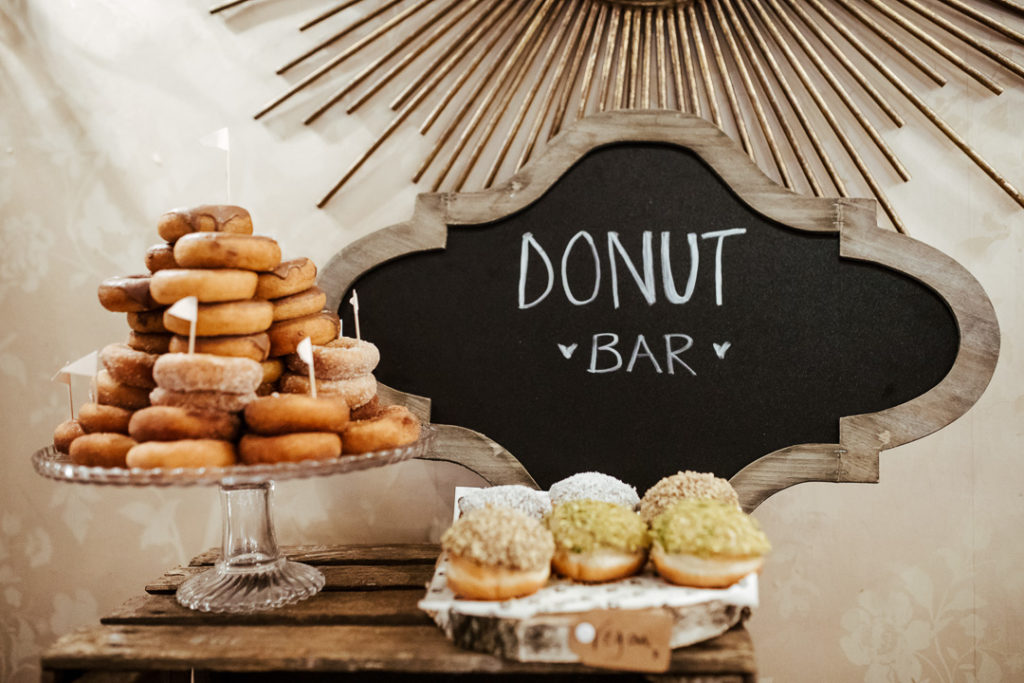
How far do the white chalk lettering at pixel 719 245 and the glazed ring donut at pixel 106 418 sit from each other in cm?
95

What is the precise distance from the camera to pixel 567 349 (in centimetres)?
133

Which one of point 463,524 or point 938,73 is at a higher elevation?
point 938,73

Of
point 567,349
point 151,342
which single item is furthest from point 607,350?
point 151,342

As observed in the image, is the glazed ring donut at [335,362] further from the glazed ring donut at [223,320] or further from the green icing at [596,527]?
the green icing at [596,527]

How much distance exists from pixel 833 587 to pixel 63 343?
5.61ft

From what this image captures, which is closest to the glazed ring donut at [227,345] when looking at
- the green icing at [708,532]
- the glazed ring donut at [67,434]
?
the glazed ring donut at [67,434]

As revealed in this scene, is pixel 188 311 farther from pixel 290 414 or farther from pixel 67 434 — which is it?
pixel 67 434

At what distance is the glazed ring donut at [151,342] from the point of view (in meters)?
1.11

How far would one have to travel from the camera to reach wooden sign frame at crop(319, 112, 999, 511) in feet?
4.10

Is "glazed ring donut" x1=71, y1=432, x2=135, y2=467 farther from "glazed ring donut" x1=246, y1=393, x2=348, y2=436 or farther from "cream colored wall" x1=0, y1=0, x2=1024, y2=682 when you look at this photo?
"cream colored wall" x1=0, y1=0, x2=1024, y2=682

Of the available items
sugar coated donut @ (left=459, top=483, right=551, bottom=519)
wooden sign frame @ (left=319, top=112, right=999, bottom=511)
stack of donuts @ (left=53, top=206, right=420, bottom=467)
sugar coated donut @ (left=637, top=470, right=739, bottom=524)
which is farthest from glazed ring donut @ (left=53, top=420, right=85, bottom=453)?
sugar coated donut @ (left=637, top=470, right=739, bottom=524)

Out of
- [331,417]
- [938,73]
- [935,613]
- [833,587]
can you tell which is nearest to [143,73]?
[331,417]

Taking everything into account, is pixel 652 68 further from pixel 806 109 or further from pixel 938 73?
pixel 938 73

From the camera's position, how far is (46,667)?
0.99m
